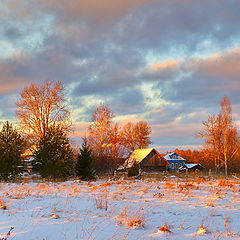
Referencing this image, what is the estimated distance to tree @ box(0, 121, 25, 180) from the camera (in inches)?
812

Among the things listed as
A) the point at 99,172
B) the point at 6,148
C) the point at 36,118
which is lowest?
the point at 99,172

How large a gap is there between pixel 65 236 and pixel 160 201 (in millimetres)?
4665

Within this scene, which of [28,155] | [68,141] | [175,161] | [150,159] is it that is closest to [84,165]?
[68,141]

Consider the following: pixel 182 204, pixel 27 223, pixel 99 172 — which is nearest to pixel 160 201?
pixel 182 204

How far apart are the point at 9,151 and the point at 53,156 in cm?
335

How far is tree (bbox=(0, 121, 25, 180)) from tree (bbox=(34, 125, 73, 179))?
1.54 meters

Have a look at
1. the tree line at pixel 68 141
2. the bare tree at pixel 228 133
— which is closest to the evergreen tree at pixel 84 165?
the tree line at pixel 68 141

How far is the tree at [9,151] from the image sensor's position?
812 inches

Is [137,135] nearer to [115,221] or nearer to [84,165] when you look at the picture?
[84,165]

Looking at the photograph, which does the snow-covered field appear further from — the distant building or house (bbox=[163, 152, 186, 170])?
house (bbox=[163, 152, 186, 170])

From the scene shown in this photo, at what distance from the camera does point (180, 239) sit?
4742 mm

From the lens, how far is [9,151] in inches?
819

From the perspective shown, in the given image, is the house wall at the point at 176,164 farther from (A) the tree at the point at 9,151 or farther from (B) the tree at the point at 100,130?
(A) the tree at the point at 9,151

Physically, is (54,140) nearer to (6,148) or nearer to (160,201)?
(6,148)
